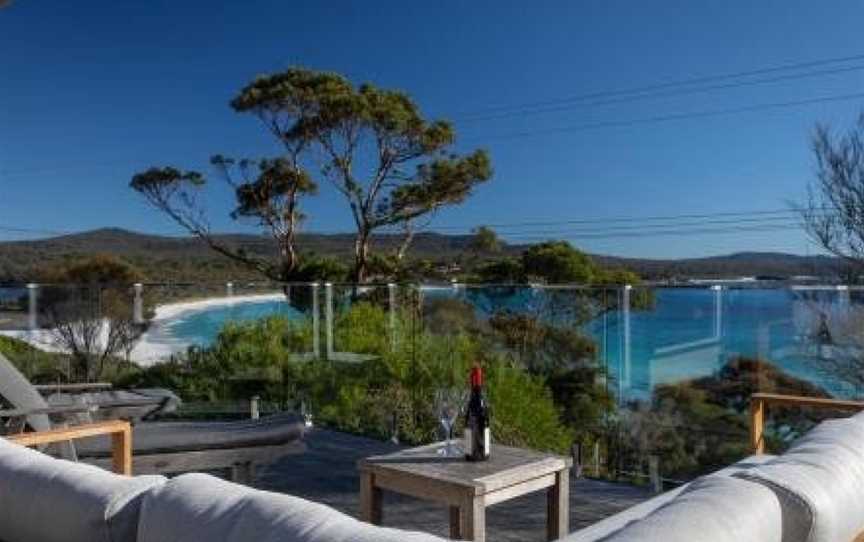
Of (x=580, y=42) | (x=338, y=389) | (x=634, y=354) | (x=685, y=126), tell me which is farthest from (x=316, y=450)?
(x=685, y=126)

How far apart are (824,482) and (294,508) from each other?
111 cm

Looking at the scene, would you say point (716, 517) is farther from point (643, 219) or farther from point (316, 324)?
point (643, 219)

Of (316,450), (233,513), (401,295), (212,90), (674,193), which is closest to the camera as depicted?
(233,513)

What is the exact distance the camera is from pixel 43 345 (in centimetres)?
731

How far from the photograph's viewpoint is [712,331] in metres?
5.32

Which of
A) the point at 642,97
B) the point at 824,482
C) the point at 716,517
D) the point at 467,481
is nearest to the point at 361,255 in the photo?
the point at 642,97

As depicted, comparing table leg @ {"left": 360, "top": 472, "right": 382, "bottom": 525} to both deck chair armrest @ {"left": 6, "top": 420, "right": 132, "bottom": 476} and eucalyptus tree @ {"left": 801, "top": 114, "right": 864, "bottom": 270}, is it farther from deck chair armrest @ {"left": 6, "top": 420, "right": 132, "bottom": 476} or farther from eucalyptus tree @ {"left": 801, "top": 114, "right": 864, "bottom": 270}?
eucalyptus tree @ {"left": 801, "top": 114, "right": 864, "bottom": 270}

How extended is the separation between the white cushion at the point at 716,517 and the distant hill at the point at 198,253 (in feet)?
62.2

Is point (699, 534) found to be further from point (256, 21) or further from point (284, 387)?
point (256, 21)

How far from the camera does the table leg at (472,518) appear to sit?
2947 mm

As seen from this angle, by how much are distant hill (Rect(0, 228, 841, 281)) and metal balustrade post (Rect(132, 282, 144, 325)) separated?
13.6m

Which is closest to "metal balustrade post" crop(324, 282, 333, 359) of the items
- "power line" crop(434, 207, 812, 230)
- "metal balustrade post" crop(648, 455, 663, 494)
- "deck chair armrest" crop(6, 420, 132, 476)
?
"metal balustrade post" crop(648, 455, 663, 494)

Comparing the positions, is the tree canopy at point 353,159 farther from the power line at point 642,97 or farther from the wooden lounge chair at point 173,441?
the wooden lounge chair at point 173,441

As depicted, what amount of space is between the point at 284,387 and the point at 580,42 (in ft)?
54.2
